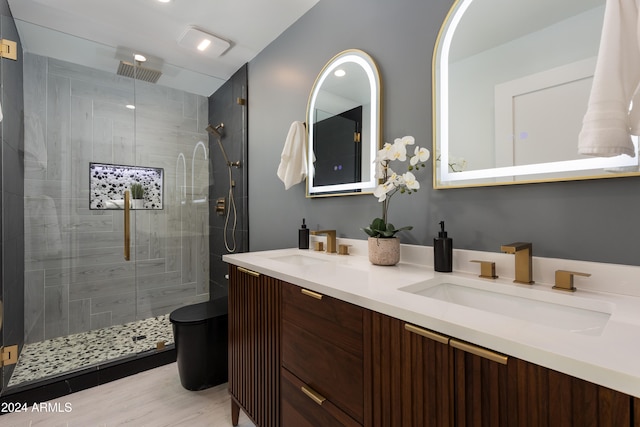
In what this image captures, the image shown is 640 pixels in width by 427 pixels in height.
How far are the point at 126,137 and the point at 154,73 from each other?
2.15 feet

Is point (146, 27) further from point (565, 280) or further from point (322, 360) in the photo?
point (565, 280)

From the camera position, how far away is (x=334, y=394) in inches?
35.9

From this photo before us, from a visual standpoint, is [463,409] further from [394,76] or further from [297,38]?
[297,38]

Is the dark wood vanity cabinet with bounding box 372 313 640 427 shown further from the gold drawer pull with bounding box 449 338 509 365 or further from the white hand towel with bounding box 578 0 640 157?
the white hand towel with bounding box 578 0 640 157

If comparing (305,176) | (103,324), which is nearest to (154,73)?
(305,176)

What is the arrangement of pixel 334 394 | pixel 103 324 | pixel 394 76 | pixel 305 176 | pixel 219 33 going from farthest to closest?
pixel 103 324
pixel 219 33
pixel 305 176
pixel 394 76
pixel 334 394

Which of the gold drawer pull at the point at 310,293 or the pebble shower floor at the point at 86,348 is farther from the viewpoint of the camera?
the pebble shower floor at the point at 86,348

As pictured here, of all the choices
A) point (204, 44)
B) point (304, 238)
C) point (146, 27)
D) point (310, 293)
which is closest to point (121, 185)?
point (146, 27)

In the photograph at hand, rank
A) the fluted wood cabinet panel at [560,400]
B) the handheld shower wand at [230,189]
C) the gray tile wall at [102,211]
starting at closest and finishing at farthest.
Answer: the fluted wood cabinet panel at [560,400] → the gray tile wall at [102,211] → the handheld shower wand at [230,189]

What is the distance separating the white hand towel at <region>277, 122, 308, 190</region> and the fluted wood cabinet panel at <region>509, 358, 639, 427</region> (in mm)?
1595

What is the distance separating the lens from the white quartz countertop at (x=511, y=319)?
45cm

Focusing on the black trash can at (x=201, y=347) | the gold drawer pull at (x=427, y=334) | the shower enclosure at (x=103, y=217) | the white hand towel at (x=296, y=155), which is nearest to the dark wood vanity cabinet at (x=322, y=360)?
the gold drawer pull at (x=427, y=334)

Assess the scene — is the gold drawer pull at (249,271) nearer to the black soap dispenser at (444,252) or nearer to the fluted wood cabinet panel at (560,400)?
the black soap dispenser at (444,252)

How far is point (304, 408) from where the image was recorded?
3.37ft
